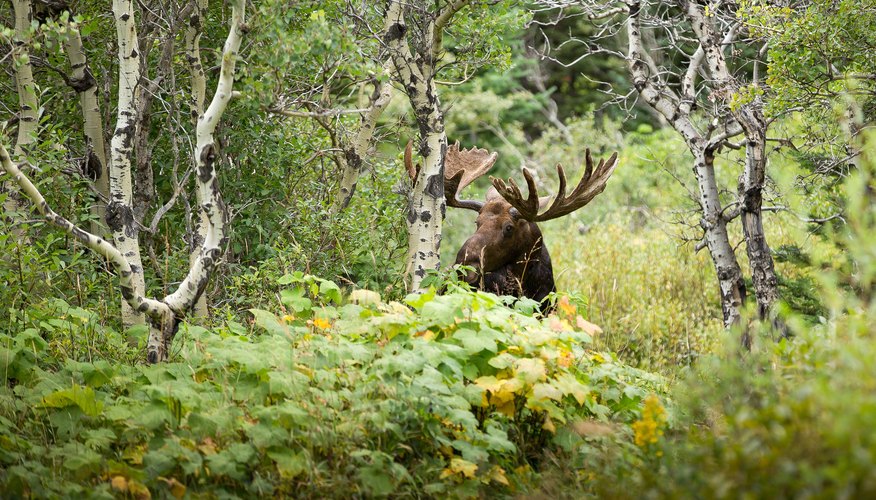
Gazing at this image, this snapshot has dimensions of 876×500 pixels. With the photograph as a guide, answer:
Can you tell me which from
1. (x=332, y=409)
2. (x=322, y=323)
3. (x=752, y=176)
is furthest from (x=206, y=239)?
(x=752, y=176)

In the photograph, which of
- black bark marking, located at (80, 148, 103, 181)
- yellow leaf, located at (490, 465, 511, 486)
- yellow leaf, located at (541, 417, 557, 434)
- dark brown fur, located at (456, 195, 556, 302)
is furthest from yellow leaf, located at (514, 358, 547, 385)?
black bark marking, located at (80, 148, 103, 181)

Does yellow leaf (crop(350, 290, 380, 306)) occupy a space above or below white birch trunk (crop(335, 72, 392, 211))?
below

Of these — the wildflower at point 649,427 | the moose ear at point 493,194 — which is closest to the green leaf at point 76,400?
the wildflower at point 649,427

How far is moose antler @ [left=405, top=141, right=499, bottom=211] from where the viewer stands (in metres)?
8.40

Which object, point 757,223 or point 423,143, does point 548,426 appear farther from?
point 757,223

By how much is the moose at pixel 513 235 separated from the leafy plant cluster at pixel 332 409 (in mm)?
2466

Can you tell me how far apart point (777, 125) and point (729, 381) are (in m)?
A: 6.81

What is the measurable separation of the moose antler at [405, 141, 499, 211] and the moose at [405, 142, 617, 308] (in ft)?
0.05

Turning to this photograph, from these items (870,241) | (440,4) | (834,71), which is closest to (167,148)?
(440,4)

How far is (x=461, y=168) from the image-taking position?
911 cm

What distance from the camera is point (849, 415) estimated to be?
2.49m

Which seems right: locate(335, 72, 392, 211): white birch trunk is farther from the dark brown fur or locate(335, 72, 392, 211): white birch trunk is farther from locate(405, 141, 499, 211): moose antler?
A: the dark brown fur

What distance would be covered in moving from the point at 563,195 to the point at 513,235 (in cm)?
59

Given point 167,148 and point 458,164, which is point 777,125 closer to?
point 458,164
